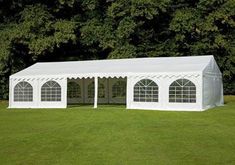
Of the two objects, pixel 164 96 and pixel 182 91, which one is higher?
pixel 182 91

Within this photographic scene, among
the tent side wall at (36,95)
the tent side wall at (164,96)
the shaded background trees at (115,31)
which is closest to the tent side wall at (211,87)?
the tent side wall at (164,96)

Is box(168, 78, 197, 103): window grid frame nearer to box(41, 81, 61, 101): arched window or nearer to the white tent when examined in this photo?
the white tent

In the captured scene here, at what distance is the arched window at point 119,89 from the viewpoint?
2739 cm

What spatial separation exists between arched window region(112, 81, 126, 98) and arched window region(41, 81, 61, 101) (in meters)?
5.08

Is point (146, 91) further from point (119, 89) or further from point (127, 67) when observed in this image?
point (119, 89)

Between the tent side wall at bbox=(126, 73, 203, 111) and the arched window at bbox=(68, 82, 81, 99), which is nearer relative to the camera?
the tent side wall at bbox=(126, 73, 203, 111)

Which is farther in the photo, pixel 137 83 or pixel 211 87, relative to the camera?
pixel 211 87

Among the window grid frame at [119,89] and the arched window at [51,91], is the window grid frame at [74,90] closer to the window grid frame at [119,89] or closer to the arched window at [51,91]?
the window grid frame at [119,89]

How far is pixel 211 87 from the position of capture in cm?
2197

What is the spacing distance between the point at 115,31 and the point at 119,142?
22054mm

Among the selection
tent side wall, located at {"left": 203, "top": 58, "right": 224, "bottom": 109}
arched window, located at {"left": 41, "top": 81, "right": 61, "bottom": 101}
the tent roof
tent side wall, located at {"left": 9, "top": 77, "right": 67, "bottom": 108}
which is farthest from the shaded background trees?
arched window, located at {"left": 41, "top": 81, "right": 61, "bottom": 101}

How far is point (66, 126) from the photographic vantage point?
14094 millimetres

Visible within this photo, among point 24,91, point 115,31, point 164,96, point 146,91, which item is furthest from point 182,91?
point 115,31

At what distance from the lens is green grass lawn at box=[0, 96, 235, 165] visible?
337 inches
